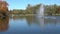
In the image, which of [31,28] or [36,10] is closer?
[31,28]

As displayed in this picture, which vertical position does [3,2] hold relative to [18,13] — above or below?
above

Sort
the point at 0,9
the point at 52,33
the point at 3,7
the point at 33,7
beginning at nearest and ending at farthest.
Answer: the point at 52,33, the point at 0,9, the point at 3,7, the point at 33,7

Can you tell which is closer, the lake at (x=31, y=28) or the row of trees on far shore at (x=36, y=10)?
the lake at (x=31, y=28)

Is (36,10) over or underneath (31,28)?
underneath

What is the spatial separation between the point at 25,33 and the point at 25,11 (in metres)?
43.9

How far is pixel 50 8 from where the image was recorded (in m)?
53.1

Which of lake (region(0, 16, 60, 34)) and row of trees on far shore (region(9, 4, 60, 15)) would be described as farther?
row of trees on far shore (region(9, 4, 60, 15))

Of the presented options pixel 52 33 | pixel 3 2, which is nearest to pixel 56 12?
pixel 3 2

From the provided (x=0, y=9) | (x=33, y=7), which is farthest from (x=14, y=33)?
(x=33, y=7)

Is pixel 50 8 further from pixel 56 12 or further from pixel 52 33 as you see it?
pixel 52 33

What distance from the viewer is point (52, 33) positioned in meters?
11.0

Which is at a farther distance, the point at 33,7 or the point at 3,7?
the point at 33,7

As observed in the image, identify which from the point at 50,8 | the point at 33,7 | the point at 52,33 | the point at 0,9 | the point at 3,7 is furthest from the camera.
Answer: the point at 33,7

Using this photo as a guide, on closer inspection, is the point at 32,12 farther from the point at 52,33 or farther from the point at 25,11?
the point at 52,33
